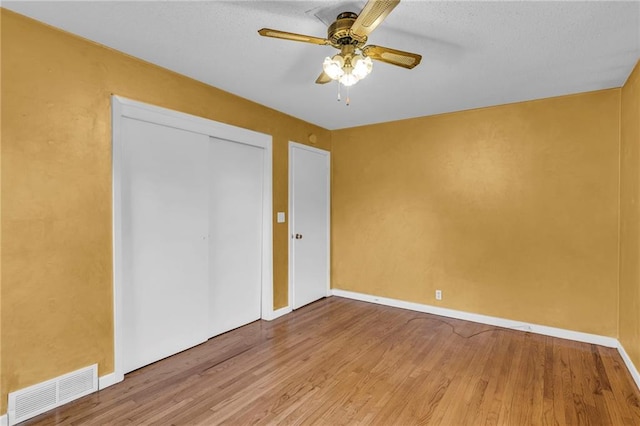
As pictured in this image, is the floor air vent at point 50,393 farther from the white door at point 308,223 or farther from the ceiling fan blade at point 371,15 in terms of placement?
the ceiling fan blade at point 371,15

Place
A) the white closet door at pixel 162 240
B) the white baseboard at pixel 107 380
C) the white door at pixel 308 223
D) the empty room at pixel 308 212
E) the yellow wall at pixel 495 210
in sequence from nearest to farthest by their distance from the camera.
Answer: the empty room at pixel 308 212 → the white baseboard at pixel 107 380 → the white closet door at pixel 162 240 → the yellow wall at pixel 495 210 → the white door at pixel 308 223

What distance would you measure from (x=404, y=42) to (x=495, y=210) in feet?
7.34

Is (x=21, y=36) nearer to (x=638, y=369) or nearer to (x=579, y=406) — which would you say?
(x=579, y=406)

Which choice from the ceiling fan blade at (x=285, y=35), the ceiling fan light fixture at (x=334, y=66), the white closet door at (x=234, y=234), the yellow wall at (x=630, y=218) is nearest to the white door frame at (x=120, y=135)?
the white closet door at (x=234, y=234)

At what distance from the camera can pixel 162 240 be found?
2732 mm

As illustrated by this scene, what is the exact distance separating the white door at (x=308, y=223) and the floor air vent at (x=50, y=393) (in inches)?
87.4

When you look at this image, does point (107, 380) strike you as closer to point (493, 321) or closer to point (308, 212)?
point (308, 212)

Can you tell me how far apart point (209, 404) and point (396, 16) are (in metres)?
2.78

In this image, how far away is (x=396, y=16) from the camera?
6.38 ft

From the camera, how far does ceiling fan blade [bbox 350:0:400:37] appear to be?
1.46 meters

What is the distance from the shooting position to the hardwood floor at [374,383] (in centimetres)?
206

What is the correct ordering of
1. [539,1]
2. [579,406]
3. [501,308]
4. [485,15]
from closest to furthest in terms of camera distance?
[539,1]
[485,15]
[579,406]
[501,308]

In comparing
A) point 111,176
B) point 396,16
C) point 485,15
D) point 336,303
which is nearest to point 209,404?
point 111,176

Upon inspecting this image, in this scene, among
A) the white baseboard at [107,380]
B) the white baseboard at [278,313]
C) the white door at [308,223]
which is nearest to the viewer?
the white baseboard at [107,380]
